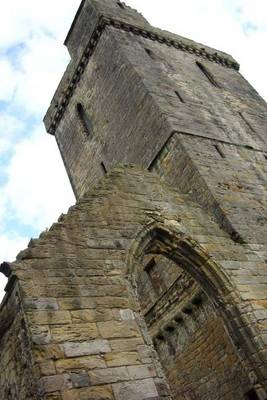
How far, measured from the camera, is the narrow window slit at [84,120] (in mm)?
12851

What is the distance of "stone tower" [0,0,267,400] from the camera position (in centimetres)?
478

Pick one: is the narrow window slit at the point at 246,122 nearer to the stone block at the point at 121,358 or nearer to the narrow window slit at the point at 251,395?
the narrow window slit at the point at 251,395

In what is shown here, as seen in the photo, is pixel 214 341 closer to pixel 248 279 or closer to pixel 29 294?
pixel 248 279

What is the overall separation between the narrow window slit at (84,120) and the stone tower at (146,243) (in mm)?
40

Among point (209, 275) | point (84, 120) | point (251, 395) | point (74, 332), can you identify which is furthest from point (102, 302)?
point (84, 120)

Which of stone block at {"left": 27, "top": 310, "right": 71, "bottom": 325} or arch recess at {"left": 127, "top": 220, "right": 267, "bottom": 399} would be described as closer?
stone block at {"left": 27, "top": 310, "right": 71, "bottom": 325}

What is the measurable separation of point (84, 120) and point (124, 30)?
265cm

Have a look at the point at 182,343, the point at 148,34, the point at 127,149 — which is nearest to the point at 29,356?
the point at 182,343

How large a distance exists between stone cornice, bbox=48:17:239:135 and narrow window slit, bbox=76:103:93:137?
592mm

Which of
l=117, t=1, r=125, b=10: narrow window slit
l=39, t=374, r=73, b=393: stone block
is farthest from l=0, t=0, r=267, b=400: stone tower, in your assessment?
l=117, t=1, r=125, b=10: narrow window slit

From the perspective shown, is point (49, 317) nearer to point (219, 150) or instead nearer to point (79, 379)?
point (79, 379)

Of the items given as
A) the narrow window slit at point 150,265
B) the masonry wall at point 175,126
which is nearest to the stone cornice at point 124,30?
the masonry wall at point 175,126

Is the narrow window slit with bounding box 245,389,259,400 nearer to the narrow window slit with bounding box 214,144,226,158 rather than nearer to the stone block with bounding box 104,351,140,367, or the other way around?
the stone block with bounding box 104,351,140,367

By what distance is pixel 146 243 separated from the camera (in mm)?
6367
